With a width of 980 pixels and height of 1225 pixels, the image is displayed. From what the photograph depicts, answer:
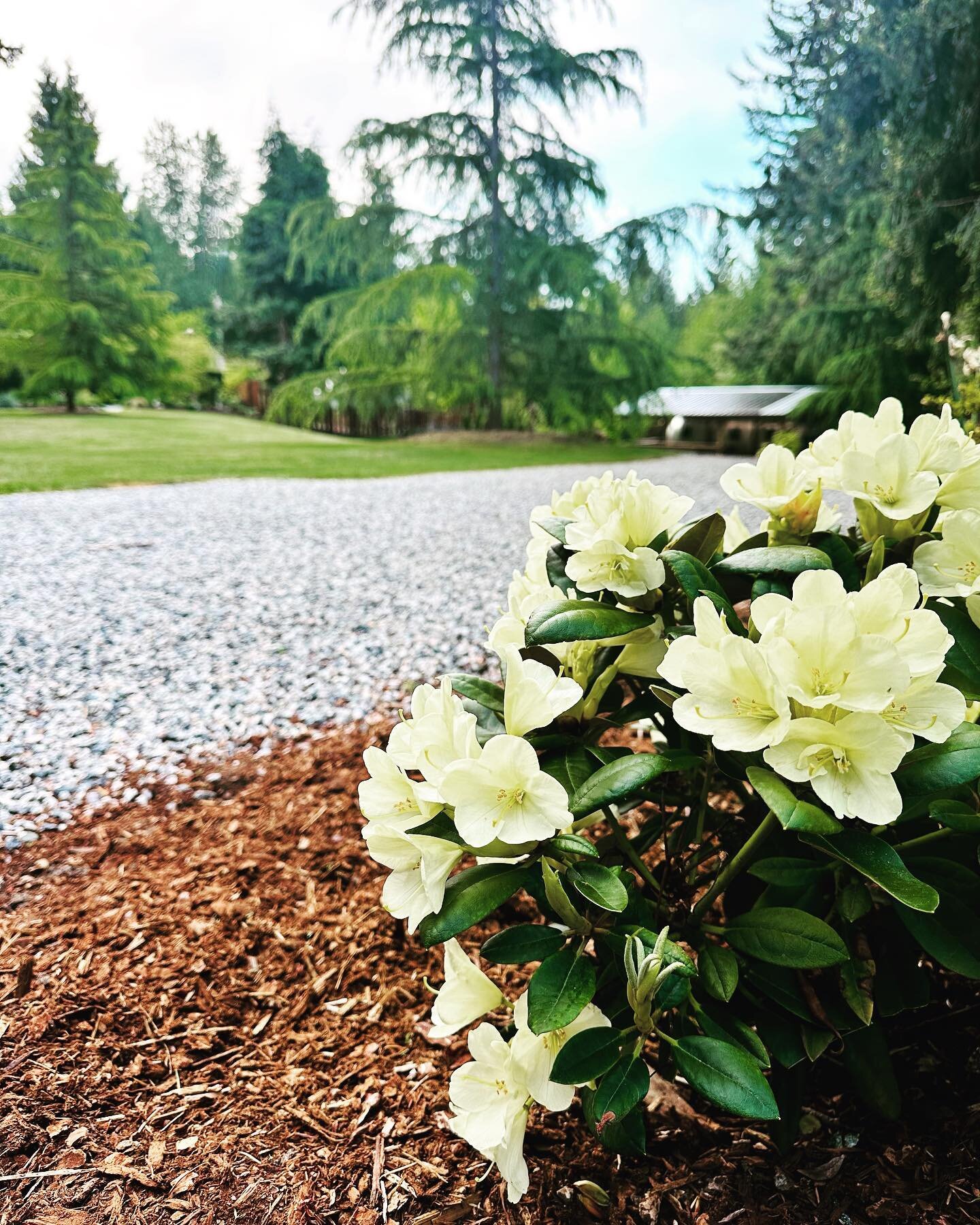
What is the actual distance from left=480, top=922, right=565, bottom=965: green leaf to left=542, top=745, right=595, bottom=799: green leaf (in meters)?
0.14

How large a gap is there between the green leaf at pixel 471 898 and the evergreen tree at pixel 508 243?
38.8ft

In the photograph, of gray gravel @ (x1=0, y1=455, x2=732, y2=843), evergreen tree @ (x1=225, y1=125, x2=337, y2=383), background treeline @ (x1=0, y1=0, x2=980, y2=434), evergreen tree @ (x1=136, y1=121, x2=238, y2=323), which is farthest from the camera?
evergreen tree @ (x1=136, y1=121, x2=238, y2=323)

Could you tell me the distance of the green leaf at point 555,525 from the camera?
0.79 metres

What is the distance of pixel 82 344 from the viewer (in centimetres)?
1305

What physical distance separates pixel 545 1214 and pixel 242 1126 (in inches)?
15.6

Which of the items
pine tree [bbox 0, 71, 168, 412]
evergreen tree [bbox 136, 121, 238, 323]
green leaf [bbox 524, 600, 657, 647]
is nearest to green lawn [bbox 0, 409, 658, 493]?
pine tree [bbox 0, 71, 168, 412]

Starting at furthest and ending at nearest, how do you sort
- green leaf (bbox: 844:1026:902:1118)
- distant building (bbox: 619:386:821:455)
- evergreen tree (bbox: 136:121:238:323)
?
evergreen tree (bbox: 136:121:238:323), distant building (bbox: 619:386:821:455), green leaf (bbox: 844:1026:902:1118)

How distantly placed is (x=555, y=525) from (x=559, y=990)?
1.55 ft

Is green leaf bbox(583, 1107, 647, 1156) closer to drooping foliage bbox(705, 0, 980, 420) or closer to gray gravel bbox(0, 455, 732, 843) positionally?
gray gravel bbox(0, 455, 732, 843)

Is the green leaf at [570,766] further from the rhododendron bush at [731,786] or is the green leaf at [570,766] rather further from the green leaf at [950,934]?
the green leaf at [950,934]

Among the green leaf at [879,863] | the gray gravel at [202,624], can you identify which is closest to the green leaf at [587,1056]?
the green leaf at [879,863]

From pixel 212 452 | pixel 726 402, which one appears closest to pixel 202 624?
pixel 212 452

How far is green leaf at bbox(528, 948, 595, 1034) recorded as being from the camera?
1.90ft

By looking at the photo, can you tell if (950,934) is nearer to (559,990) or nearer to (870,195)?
(559,990)
